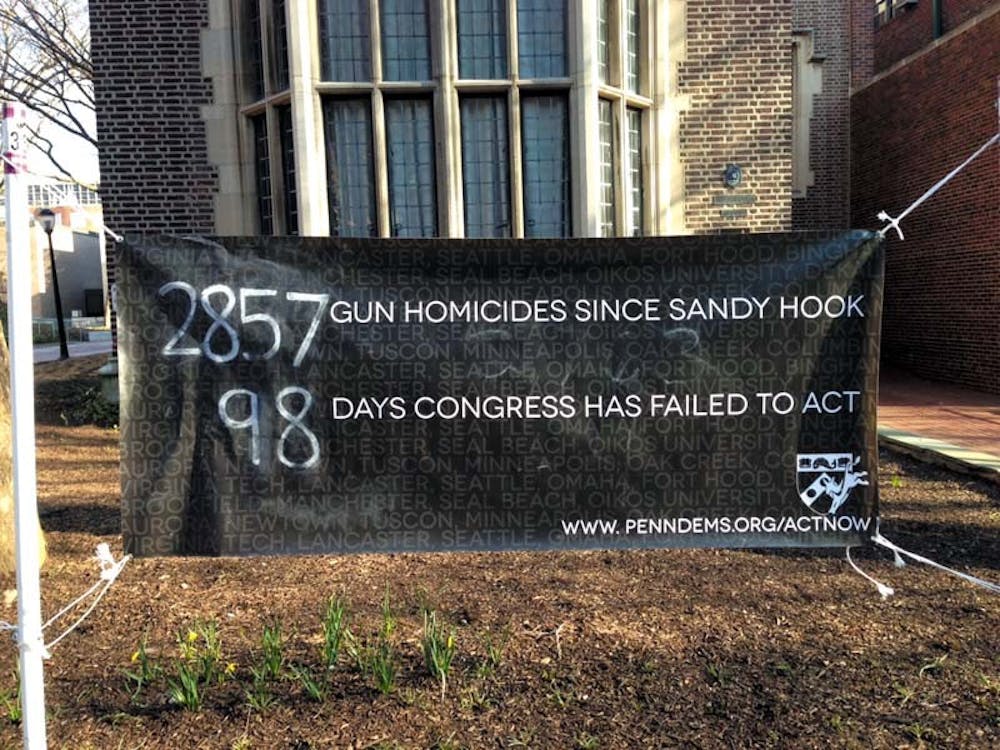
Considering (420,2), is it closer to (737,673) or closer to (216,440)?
(216,440)

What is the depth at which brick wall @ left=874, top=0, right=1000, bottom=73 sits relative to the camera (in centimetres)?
1590

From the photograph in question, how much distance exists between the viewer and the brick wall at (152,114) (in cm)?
858

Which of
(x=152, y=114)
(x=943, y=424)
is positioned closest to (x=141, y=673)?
(x=152, y=114)

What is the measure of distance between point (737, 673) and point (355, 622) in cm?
169

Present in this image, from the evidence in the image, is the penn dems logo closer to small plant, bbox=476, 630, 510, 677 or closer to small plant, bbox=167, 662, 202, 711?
small plant, bbox=476, 630, 510, 677

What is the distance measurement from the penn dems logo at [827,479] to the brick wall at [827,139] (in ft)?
46.4

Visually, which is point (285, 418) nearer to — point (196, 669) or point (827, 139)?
point (196, 669)

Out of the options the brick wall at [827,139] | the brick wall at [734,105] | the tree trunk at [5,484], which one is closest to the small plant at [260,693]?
the tree trunk at [5,484]

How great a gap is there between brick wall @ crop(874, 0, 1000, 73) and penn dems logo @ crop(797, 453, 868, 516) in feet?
52.5

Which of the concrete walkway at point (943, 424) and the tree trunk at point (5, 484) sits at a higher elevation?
the tree trunk at point (5, 484)

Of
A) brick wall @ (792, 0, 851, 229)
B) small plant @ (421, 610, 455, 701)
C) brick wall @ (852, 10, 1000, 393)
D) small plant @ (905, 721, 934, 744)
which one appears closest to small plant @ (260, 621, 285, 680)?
small plant @ (421, 610, 455, 701)

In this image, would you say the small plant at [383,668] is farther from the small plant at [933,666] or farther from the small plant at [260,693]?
the small plant at [933,666]

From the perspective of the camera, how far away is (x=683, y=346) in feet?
9.95

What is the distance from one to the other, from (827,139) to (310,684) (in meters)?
16.4
